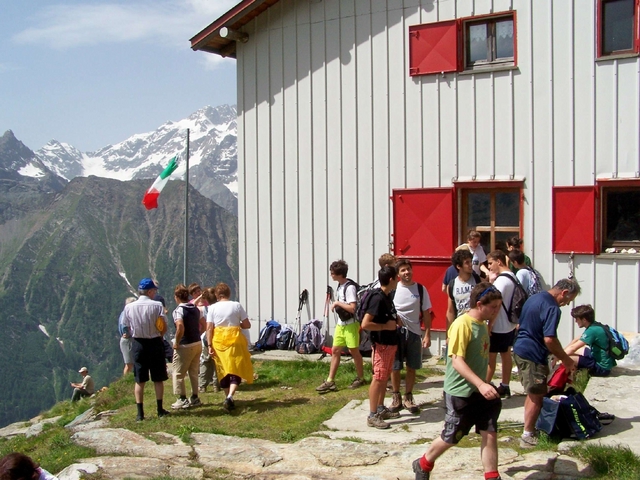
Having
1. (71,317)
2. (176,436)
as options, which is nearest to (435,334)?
(176,436)

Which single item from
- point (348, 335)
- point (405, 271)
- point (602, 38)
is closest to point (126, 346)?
point (348, 335)

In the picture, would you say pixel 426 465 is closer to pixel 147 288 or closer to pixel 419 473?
pixel 419 473

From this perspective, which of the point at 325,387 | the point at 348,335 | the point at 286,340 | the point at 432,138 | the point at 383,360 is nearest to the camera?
the point at 383,360

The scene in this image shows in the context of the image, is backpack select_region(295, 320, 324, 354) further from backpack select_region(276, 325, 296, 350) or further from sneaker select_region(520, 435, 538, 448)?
sneaker select_region(520, 435, 538, 448)

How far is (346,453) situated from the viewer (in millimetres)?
6793

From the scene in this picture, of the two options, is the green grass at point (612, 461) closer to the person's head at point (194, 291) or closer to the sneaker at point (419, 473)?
the sneaker at point (419, 473)

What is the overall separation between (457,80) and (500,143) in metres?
1.16

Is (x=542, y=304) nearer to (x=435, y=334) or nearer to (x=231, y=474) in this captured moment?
(x=231, y=474)

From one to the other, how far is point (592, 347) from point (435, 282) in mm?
2955

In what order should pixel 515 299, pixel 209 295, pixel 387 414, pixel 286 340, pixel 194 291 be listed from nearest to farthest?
pixel 387 414 < pixel 515 299 < pixel 209 295 < pixel 194 291 < pixel 286 340

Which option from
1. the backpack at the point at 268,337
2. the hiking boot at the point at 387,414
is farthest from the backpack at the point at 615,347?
the backpack at the point at 268,337

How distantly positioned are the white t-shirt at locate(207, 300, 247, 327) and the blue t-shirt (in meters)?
3.67

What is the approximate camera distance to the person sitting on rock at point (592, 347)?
8584 mm

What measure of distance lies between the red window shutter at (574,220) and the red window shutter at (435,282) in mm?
1677
